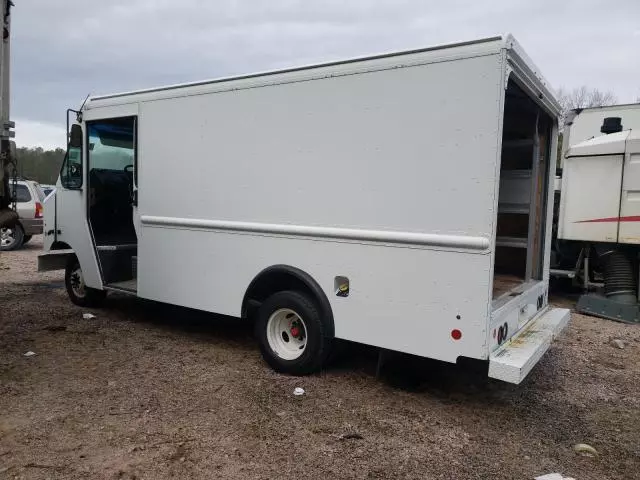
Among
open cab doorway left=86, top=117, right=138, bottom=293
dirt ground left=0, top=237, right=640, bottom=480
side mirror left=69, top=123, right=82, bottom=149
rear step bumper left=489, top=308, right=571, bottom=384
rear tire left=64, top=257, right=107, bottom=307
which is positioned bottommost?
dirt ground left=0, top=237, right=640, bottom=480

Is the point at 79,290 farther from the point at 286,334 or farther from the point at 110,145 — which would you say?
the point at 286,334

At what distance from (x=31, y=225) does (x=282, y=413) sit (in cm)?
1190

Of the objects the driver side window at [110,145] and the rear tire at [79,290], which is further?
the rear tire at [79,290]

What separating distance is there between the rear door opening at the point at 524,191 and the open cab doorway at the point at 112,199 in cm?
416

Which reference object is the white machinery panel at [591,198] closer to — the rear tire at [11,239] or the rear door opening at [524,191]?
the rear door opening at [524,191]

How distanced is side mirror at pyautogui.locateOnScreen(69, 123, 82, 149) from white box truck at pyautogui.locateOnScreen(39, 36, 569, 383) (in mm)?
240

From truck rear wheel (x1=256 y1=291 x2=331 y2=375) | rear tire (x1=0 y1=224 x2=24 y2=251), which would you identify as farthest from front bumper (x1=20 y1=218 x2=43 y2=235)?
truck rear wheel (x1=256 y1=291 x2=331 y2=375)

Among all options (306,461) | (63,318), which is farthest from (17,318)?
(306,461)

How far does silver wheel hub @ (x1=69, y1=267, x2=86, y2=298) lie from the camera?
270 inches

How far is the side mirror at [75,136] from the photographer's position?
6.36 m

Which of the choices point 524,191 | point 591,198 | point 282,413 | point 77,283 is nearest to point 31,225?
point 77,283

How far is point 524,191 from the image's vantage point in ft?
16.7

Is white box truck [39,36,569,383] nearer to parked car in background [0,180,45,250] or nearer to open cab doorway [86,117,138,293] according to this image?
open cab doorway [86,117,138,293]

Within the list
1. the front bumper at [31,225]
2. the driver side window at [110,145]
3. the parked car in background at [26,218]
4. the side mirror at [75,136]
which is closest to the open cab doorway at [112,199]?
the driver side window at [110,145]
